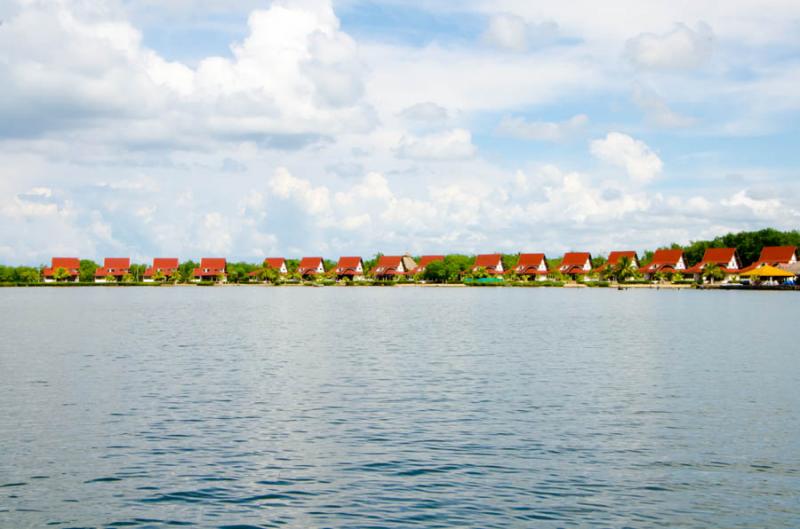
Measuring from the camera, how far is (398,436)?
72.2 feet

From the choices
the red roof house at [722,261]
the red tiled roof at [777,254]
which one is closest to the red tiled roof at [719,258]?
the red roof house at [722,261]

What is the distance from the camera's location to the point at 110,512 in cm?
1527

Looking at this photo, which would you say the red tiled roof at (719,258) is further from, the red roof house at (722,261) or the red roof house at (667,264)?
the red roof house at (667,264)

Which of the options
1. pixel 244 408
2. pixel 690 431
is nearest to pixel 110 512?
pixel 244 408

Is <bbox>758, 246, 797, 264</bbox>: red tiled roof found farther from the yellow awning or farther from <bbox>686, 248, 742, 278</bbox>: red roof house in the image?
the yellow awning

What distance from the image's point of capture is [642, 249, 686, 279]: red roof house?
7589 inches

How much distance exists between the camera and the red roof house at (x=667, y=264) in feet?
632

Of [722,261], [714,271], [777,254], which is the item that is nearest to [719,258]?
[722,261]

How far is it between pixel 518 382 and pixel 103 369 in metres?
18.9

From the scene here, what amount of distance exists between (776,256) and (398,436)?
175m

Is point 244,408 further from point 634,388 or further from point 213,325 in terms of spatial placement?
point 213,325

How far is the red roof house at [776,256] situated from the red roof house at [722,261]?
117 inches

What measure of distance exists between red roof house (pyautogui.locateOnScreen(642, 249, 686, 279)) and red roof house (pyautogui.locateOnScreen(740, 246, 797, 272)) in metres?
15.3

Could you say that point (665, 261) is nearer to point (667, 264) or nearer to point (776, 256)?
point (667, 264)
